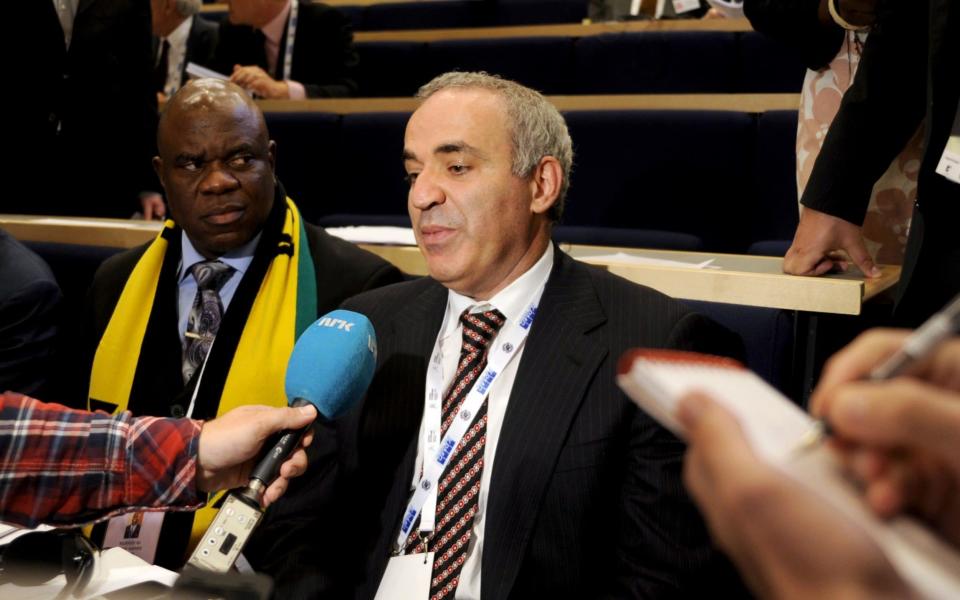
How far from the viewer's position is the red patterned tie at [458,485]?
1483mm

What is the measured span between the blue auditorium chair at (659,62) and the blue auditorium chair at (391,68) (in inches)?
35.9

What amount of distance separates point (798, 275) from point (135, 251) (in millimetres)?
1601

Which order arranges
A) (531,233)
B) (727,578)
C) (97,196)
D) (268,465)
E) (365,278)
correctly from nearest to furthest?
(268,465) → (727,578) → (531,233) → (365,278) → (97,196)

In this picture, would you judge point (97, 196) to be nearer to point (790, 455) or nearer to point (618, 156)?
point (618, 156)

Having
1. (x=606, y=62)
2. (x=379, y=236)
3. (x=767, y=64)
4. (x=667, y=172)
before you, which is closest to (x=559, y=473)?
(x=379, y=236)

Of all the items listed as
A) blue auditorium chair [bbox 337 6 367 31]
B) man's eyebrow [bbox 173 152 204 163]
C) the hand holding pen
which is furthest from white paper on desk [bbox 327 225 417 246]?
blue auditorium chair [bbox 337 6 367 31]

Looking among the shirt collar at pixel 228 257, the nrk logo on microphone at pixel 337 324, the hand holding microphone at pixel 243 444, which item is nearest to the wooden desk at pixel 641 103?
the shirt collar at pixel 228 257

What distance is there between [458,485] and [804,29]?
1.12m

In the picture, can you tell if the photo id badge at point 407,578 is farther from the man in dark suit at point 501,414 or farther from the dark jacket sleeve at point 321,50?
the dark jacket sleeve at point 321,50

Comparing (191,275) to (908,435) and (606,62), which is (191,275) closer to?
(908,435)

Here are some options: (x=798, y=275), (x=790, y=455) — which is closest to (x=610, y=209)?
(x=798, y=275)

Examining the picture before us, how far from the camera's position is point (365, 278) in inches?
87.0

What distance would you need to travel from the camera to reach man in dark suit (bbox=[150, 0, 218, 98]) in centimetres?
448

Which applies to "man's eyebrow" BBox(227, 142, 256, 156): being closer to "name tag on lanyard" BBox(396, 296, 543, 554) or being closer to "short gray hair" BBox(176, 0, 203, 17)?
"name tag on lanyard" BBox(396, 296, 543, 554)
